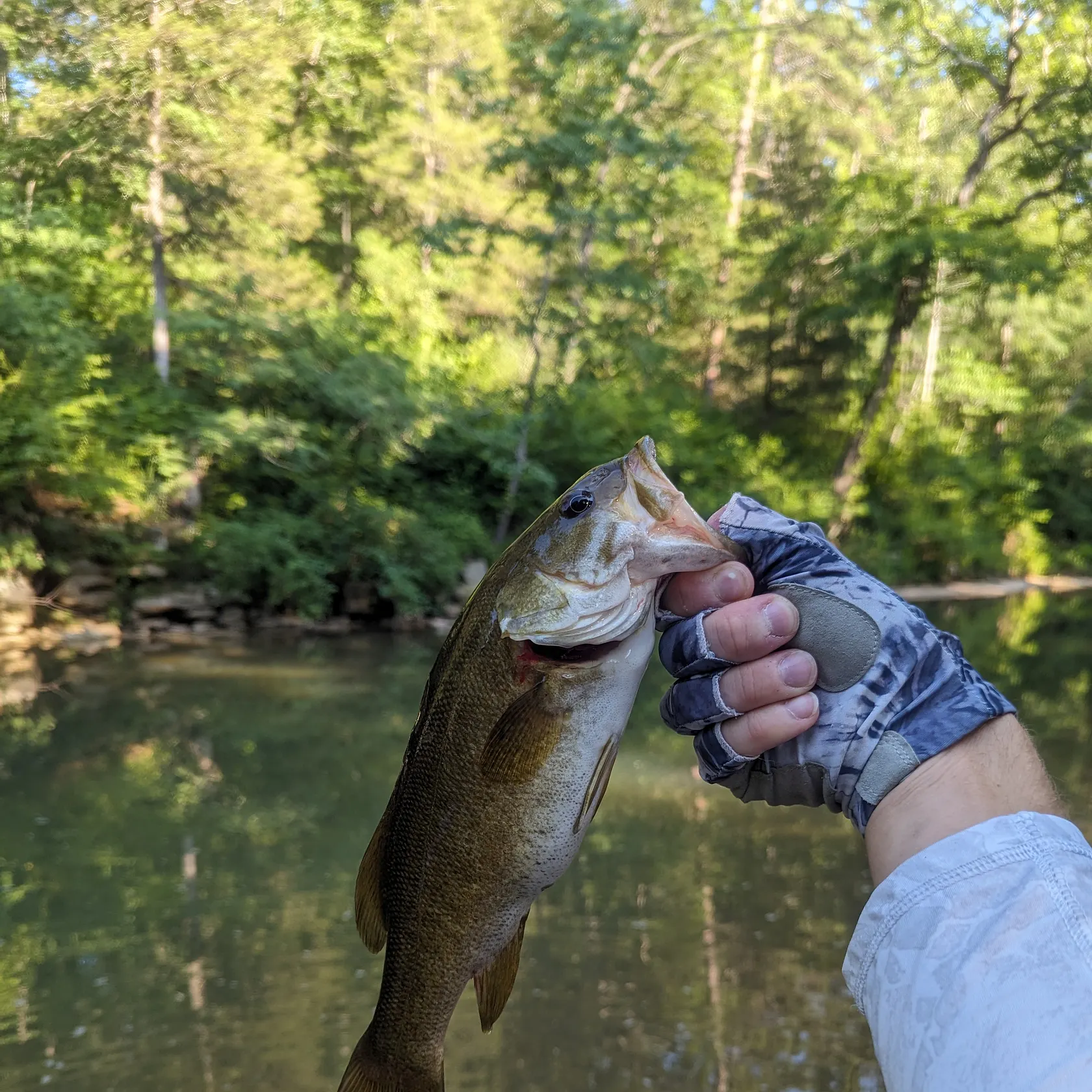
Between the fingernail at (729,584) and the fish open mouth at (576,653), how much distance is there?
208mm

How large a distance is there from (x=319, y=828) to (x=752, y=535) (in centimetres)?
519

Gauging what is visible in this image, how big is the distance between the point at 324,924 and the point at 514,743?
12.3ft

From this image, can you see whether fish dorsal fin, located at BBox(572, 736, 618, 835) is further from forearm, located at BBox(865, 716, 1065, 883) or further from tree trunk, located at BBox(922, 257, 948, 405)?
tree trunk, located at BBox(922, 257, 948, 405)

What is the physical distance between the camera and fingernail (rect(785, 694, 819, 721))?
5.39 feet

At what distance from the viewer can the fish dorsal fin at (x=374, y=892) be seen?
1.87 m

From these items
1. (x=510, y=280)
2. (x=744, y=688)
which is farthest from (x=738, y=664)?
(x=510, y=280)

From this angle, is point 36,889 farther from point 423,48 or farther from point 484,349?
point 423,48

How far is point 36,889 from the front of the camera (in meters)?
5.21

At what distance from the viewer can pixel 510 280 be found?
2547cm

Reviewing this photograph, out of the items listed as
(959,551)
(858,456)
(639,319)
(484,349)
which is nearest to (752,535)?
(639,319)

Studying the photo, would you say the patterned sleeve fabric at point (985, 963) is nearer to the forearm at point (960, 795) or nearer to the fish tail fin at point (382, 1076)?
the forearm at point (960, 795)

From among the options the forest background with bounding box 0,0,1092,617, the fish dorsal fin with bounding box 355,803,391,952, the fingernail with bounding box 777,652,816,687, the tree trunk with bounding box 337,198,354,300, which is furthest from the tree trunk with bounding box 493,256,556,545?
the fingernail with bounding box 777,652,816,687

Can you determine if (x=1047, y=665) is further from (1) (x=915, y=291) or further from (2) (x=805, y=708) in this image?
(1) (x=915, y=291)

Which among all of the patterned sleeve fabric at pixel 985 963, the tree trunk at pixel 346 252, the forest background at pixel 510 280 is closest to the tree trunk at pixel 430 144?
the forest background at pixel 510 280
